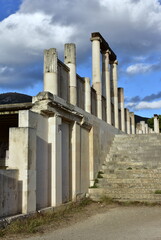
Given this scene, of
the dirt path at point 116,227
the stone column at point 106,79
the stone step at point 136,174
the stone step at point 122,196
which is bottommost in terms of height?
the dirt path at point 116,227

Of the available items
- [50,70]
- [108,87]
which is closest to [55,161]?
[50,70]

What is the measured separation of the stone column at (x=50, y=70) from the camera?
1165 cm

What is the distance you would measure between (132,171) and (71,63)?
542 cm

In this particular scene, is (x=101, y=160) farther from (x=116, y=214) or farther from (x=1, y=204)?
(x=1, y=204)

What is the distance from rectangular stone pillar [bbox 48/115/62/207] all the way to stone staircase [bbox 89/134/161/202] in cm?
293

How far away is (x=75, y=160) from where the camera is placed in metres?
12.8

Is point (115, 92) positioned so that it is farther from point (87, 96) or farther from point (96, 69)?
point (87, 96)

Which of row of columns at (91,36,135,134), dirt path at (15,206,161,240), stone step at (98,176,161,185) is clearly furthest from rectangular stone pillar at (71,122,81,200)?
row of columns at (91,36,135,134)

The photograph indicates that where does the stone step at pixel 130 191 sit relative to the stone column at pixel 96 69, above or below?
below

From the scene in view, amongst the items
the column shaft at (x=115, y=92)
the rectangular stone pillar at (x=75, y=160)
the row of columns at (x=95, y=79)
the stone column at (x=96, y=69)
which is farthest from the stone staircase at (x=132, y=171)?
the stone column at (x=96, y=69)

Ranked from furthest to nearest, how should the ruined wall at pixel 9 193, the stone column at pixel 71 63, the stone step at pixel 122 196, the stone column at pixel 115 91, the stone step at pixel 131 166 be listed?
the stone column at pixel 115 91, the stone step at pixel 131 166, the stone column at pixel 71 63, the stone step at pixel 122 196, the ruined wall at pixel 9 193

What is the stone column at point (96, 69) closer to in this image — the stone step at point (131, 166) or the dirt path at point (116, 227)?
the stone step at point (131, 166)

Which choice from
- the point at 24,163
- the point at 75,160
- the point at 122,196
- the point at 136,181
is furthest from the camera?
the point at 136,181

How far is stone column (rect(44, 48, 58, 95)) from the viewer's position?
1165cm
